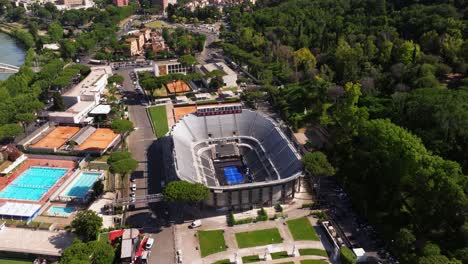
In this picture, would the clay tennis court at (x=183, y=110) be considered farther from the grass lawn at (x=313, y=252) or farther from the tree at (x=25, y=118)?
the grass lawn at (x=313, y=252)

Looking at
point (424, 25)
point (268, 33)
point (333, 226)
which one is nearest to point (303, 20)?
point (268, 33)

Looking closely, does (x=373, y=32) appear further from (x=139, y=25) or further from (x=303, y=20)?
(x=139, y=25)

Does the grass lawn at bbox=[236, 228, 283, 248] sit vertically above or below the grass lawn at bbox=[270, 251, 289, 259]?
above

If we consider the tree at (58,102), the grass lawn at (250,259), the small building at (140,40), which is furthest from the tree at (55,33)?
the grass lawn at (250,259)

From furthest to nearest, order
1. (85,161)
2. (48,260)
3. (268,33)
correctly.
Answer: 1. (268,33)
2. (85,161)
3. (48,260)

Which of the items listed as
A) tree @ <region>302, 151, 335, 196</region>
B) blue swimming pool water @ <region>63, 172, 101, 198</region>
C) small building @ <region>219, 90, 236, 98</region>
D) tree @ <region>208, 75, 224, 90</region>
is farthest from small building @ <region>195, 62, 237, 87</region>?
tree @ <region>302, 151, 335, 196</region>

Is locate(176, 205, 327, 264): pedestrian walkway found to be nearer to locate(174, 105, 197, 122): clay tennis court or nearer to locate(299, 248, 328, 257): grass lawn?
locate(299, 248, 328, 257): grass lawn
